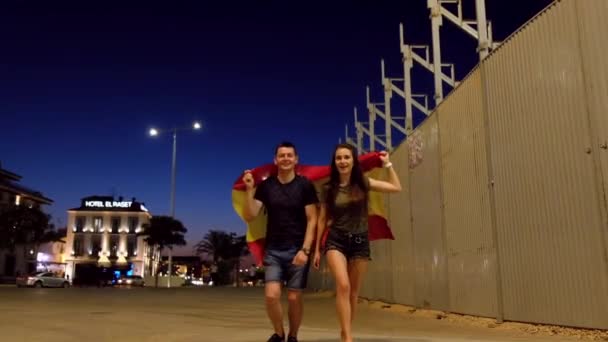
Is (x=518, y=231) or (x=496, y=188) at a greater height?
(x=496, y=188)

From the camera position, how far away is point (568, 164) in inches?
287

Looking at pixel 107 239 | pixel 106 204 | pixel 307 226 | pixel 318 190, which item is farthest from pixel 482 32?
pixel 106 204

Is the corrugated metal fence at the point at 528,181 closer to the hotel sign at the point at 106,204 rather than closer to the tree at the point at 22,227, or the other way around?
the tree at the point at 22,227

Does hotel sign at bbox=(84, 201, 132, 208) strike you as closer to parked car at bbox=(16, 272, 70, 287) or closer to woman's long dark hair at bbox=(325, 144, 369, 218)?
parked car at bbox=(16, 272, 70, 287)

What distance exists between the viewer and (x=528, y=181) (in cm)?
819

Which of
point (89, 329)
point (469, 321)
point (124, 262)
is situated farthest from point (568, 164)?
point (124, 262)

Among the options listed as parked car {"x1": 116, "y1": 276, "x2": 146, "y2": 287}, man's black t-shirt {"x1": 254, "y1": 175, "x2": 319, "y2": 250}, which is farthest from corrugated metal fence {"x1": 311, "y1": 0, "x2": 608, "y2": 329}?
parked car {"x1": 116, "y1": 276, "x2": 146, "y2": 287}

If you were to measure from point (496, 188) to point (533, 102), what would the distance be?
1.65 meters

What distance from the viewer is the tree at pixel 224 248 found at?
89.7 meters

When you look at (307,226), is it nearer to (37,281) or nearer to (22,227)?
(37,281)

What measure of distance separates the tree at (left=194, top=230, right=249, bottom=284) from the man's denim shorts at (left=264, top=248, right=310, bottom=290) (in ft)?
277

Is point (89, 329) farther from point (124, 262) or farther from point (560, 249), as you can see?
point (124, 262)

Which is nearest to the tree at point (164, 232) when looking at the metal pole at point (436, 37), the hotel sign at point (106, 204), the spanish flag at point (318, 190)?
the hotel sign at point (106, 204)

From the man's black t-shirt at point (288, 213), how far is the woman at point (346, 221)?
17 cm
